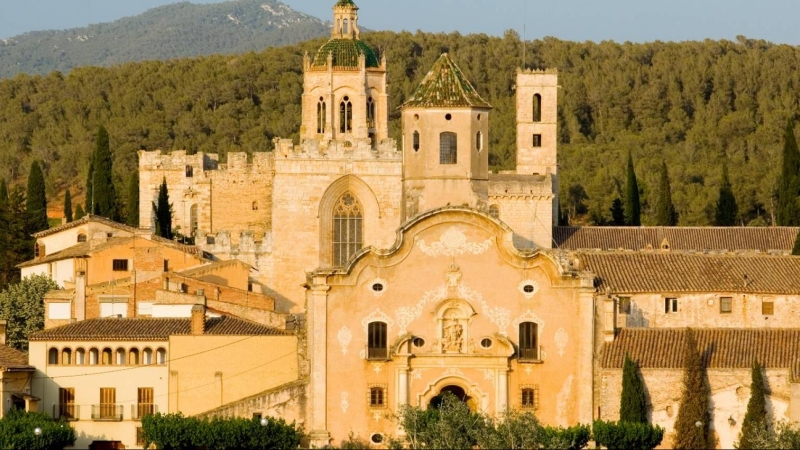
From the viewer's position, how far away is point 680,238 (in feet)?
233

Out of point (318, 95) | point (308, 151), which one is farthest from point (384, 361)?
point (318, 95)

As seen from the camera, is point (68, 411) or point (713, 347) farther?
point (68, 411)

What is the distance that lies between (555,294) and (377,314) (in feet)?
14.8

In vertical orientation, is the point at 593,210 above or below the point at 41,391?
above

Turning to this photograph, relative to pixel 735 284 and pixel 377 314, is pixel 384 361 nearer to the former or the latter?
pixel 377 314

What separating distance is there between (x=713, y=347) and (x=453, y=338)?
652 centimetres

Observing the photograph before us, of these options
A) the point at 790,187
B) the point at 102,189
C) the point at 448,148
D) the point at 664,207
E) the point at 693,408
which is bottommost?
the point at 693,408

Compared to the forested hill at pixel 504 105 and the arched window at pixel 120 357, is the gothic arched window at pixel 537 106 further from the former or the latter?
the arched window at pixel 120 357

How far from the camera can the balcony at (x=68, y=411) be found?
55.6m

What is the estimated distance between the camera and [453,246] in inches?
2124

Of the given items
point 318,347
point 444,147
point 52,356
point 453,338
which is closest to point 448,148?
point 444,147

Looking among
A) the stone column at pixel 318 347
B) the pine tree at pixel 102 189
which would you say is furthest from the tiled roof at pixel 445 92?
the pine tree at pixel 102 189

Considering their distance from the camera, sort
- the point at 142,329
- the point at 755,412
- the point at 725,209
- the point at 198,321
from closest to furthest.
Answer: the point at 755,412 → the point at 198,321 → the point at 142,329 → the point at 725,209

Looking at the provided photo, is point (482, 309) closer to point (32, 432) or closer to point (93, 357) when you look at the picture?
point (93, 357)
